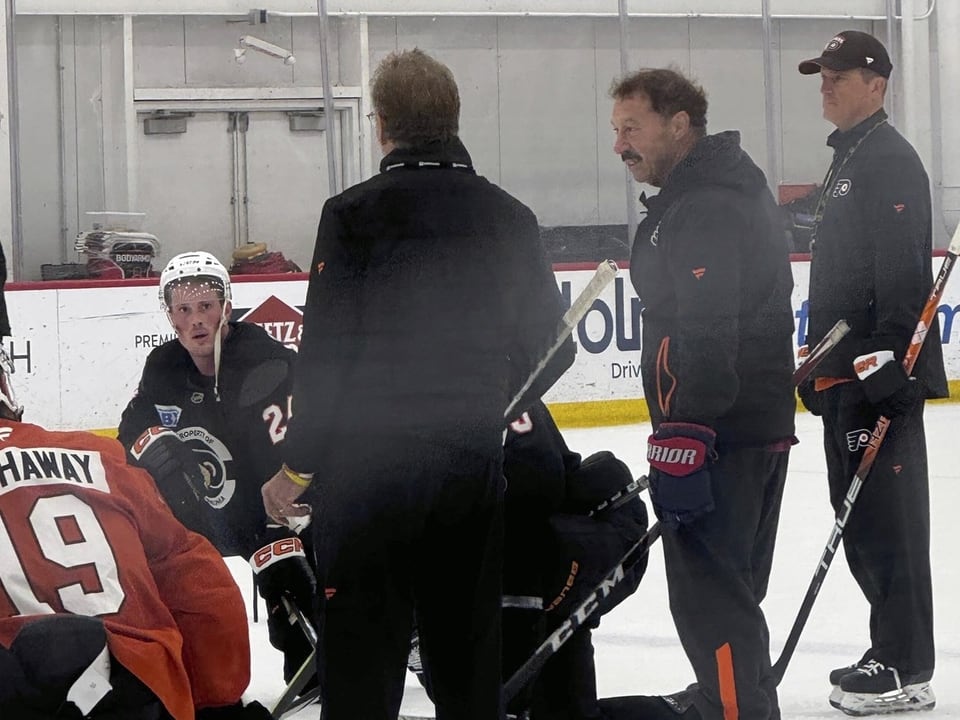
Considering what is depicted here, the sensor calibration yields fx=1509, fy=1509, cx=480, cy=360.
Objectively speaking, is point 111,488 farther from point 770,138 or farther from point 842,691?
point 770,138

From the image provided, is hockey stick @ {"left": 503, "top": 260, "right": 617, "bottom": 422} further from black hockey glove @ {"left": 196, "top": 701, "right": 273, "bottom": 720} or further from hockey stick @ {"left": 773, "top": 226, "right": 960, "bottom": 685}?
hockey stick @ {"left": 773, "top": 226, "right": 960, "bottom": 685}

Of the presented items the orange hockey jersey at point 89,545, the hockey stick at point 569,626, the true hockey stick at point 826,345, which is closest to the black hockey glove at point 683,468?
the hockey stick at point 569,626

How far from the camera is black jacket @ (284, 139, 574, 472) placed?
163cm

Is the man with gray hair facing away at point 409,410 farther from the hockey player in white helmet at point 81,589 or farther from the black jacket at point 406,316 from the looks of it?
the hockey player in white helmet at point 81,589

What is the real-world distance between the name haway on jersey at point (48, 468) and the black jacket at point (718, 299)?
0.76 meters

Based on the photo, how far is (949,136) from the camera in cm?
844

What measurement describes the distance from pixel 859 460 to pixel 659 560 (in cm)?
138

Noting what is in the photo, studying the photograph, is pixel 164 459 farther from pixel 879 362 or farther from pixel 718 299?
pixel 879 362

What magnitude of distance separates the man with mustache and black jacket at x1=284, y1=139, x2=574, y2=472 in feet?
1.27

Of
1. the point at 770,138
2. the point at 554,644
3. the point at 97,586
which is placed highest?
the point at 770,138

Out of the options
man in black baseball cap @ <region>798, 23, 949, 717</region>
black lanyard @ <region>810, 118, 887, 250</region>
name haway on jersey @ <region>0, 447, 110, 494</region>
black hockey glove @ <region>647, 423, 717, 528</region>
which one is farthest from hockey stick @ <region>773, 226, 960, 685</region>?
name haway on jersey @ <region>0, 447, 110, 494</region>

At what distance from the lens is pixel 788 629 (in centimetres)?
303

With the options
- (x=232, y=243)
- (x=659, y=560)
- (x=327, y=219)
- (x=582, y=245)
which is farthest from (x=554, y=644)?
(x=232, y=243)

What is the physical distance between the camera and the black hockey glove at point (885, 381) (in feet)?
7.89
